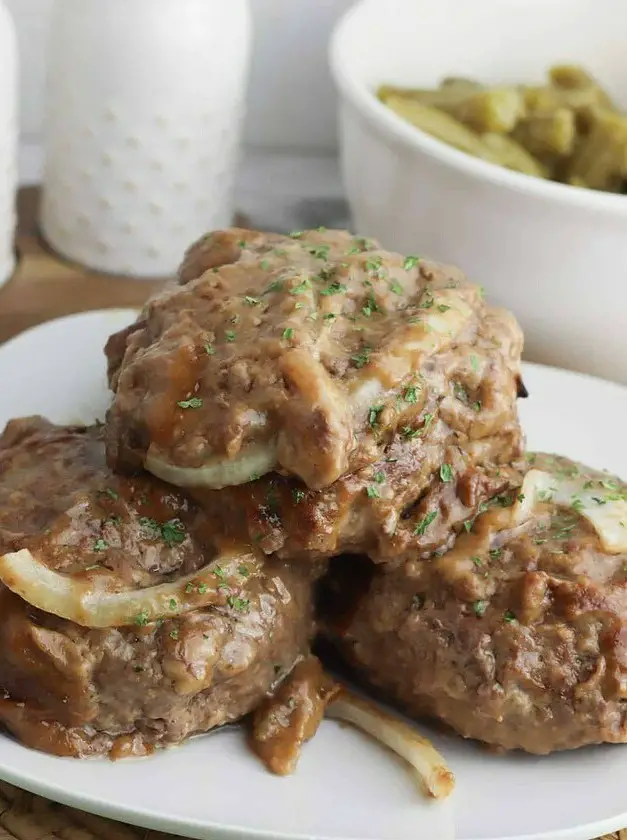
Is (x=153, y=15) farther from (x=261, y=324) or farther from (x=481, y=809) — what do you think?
(x=481, y=809)

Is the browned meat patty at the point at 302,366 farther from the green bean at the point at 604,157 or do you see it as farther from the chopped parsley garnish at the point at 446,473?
the green bean at the point at 604,157

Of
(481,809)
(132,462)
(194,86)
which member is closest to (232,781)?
(481,809)

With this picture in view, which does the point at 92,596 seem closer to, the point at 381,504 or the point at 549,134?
the point at 381,504

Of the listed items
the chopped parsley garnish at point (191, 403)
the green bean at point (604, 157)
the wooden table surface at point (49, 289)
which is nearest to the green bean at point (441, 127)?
the green bean at point (604, 157)

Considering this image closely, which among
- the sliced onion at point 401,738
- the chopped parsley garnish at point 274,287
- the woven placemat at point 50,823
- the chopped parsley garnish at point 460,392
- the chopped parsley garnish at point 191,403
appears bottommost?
the woven placemat at point 50,823

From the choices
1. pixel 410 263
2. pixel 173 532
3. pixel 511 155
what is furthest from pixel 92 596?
pixel 511 155
